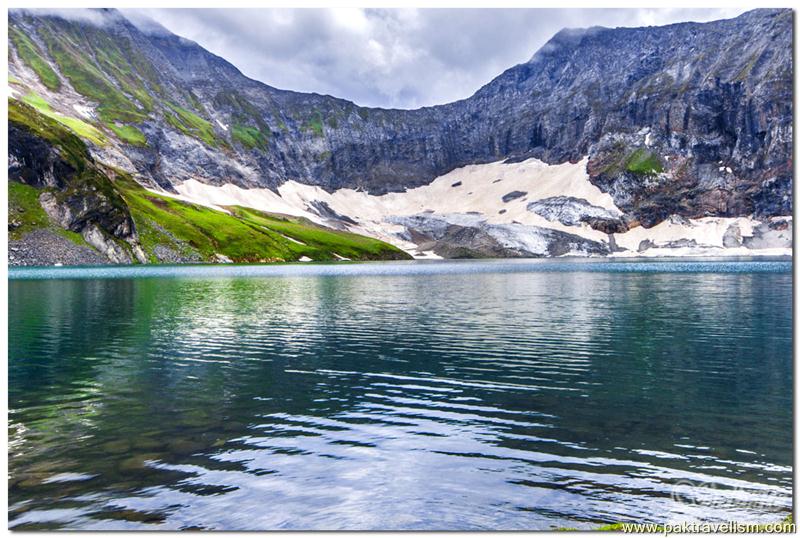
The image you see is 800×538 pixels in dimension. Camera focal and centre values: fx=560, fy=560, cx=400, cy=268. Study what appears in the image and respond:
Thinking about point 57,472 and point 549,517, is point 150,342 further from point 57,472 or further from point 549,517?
point 549,517

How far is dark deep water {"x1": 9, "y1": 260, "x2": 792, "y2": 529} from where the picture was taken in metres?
15.5

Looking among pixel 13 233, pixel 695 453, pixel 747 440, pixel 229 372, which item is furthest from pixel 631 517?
pixel 13 233

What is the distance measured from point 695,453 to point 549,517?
313 inches

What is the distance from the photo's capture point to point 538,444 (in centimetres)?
2061

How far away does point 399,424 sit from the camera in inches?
931

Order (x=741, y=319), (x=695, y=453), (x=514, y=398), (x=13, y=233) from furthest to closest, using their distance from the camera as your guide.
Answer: (x=13, y=233) → (x=741, y=319) → (x=514, y=398) → (x=695, y=453)

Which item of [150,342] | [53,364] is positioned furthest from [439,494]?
[150,342]

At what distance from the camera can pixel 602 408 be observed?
83.6 feet

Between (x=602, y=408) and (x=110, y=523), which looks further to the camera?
(x=602, y=408)

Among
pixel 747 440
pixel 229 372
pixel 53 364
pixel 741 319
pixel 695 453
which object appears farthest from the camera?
pixel 741 319

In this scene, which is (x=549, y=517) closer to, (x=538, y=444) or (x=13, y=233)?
(x=538, y=444)

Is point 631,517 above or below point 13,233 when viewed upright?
below

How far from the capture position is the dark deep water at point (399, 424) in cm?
1549

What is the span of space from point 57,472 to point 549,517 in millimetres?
15422
